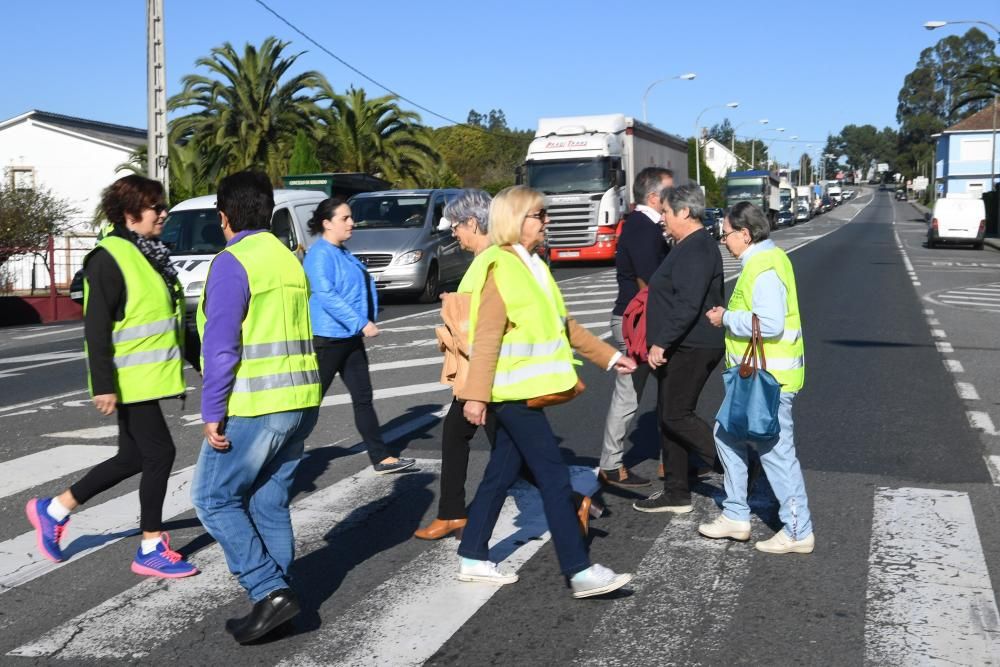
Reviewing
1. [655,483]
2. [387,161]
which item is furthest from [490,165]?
[655,483]

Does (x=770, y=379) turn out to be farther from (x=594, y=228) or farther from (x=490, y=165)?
(x=490, y=165)

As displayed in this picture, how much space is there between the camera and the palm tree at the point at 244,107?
117ft

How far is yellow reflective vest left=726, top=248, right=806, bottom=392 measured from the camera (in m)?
5.00

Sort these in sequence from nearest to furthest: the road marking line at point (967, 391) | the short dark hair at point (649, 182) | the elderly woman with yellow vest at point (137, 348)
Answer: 1. the elderly woman with yellow vest at point (137, 348)
2. the short dark hair at point (649, 182)
3. the road marking line at point (967, 391)

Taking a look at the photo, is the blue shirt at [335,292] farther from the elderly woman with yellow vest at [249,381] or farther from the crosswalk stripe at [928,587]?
the crosswalk stripe at [928,587]

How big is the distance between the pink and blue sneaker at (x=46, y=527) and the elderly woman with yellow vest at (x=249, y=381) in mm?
1387

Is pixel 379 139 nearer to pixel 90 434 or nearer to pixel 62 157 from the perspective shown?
pixel 62 157

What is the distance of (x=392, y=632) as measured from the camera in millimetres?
4125

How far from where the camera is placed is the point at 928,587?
15.0ft

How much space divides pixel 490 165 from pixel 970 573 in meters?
80.5

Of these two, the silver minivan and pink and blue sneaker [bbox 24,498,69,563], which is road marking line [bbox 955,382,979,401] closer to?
pink and blue sneaker [bbox 24,498,69,563]

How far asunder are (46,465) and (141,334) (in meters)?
2.84

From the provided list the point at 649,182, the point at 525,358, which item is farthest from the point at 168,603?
the point at 649,182

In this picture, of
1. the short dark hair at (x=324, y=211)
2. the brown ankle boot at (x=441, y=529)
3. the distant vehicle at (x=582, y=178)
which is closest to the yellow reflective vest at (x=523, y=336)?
the brown ankle boot at (x=441, y=529)
